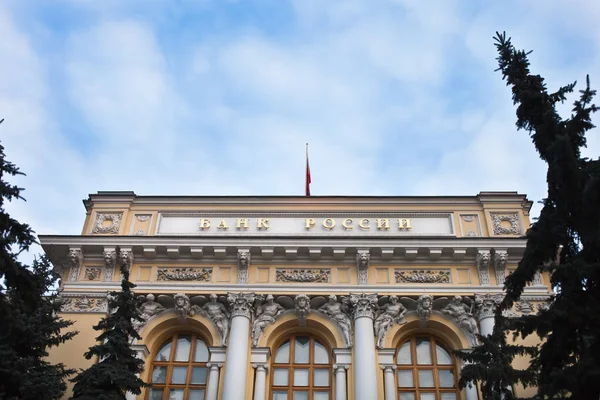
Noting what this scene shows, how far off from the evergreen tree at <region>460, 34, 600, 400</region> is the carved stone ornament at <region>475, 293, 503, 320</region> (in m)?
4.59

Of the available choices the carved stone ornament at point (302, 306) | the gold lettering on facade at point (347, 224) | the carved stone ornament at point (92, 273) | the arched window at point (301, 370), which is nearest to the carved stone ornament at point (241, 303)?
the carved stone ornament at point (302, 306)

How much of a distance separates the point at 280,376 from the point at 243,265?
331 cm

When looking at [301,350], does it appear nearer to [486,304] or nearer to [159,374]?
[159,374]

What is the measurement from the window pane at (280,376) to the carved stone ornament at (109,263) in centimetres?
558

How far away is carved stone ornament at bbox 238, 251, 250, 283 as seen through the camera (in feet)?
63.3

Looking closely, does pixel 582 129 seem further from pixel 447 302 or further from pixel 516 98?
pixel 447 302

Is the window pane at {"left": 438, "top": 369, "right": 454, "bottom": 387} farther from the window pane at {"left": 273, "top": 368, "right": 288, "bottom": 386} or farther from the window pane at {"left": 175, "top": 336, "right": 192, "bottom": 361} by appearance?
the window pane at {"left": 175, "top": 336, "right": 192, "bottom": 361}

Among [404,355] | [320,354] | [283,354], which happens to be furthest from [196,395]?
[404,355]

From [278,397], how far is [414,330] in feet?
14.2

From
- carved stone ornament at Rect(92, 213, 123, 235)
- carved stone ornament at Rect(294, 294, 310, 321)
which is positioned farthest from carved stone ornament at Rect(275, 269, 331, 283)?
carved stone ornament at Rect(92, 213, 123, 235)

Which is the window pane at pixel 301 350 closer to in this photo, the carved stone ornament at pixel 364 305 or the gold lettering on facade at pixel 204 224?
the carved stone ornament at pixel 364 305

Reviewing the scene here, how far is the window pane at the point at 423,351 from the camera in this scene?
18734 mm

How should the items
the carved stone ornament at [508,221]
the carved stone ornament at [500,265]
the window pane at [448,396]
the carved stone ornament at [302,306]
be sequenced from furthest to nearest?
the carved stone ornament at [508,221] < the carved stone ornament at [500,265] < the carved stone ornament at [302,306] < the window pane at [448,396]

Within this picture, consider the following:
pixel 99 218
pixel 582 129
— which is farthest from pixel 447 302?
pixel 99 218
